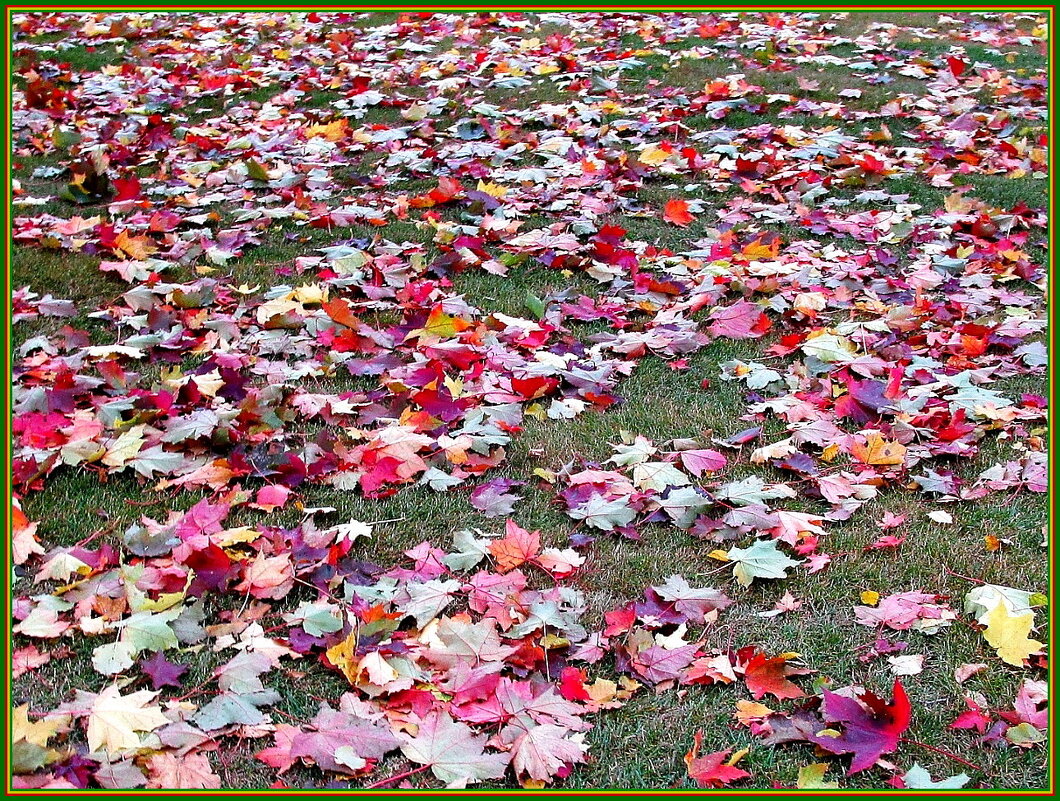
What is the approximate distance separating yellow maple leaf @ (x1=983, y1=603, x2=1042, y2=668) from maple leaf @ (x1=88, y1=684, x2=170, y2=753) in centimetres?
205

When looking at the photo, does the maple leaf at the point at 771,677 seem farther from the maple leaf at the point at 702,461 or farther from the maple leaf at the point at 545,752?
the maple leaf at the point at 702,461

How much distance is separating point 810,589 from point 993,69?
6.16 metres

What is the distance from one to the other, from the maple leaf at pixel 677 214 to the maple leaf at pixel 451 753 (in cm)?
344

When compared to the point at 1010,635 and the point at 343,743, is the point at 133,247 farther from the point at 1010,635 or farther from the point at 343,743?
the point at 1010,635

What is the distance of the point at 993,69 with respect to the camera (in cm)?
730

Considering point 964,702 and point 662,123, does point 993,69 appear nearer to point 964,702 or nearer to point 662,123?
point 662,123

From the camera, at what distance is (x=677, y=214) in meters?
5.09

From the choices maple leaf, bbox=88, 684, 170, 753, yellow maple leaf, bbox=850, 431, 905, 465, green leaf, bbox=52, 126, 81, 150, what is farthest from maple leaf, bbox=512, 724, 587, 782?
green leaf, bbox=52, 126, 81, 150

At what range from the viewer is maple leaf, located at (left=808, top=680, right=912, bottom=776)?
215 cm

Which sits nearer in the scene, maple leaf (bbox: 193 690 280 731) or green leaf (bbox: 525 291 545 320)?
maple leaf (bbox: 193 690 280 731)

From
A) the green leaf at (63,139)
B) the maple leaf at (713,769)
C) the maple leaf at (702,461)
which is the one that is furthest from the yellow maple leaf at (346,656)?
the green leaf at (63,139)

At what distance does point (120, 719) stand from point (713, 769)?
134cm

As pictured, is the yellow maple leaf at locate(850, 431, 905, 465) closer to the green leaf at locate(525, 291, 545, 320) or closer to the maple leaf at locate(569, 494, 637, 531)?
the maple leaf at locate(569, 494, 637, 531)

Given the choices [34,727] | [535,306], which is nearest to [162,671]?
[34,727]
